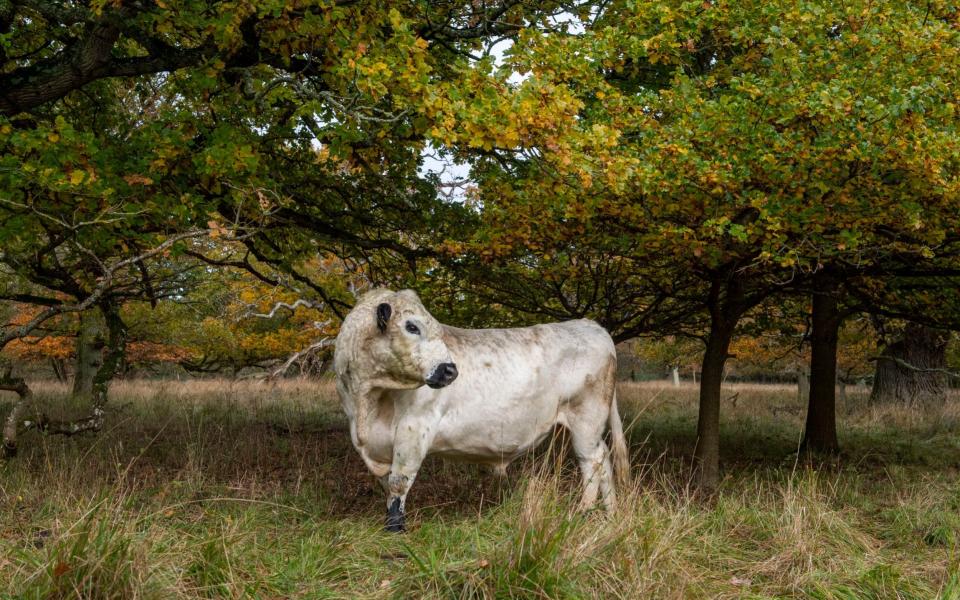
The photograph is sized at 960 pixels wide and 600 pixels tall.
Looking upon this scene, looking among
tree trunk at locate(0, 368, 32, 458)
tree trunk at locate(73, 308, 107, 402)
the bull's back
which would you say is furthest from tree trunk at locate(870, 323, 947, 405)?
tree trunk at locate(73, 308, 107, 402)

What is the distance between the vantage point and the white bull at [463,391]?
Answer: 16.3ft

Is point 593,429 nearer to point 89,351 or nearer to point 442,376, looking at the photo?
point 442,376

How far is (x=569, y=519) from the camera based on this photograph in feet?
13.9

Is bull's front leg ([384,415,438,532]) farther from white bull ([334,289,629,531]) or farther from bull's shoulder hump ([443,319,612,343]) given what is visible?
bull's shoulder hump ([443,319,612,343])

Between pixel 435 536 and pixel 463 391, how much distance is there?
108cm

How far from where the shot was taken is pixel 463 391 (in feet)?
18.0

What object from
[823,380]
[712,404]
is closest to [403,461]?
[712,404]

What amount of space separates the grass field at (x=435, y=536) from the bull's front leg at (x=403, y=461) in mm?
176

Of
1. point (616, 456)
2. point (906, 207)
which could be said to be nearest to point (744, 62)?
point (906, 207)

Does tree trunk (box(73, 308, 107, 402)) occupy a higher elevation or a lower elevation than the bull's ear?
lower

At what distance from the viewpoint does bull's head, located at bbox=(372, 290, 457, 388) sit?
4.81m

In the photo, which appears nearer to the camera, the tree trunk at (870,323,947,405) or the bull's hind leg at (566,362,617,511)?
the bull's hind leg at (566,362,617,511)

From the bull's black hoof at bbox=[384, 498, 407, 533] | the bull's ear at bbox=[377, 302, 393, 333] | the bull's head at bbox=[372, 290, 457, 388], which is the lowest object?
the bull's black hoof at bbox=[384, 498, 407, 533]

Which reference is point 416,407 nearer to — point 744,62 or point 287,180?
point 287,180
